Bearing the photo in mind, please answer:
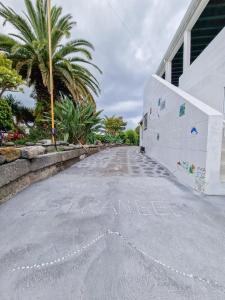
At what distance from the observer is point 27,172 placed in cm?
308

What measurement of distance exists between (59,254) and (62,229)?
0.37 metres

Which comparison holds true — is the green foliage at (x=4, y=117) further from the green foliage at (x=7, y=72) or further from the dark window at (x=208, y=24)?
the dark window at (x=208, y=24)

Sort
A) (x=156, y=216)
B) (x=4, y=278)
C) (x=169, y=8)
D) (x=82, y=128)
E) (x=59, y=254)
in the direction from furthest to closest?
(x=82, y=128), (x=169, y=8), (x=156, y=216), (x=59, y=254), (x=4, y=278)

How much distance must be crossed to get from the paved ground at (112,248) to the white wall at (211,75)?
332cm

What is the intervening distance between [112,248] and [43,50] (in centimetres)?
1000

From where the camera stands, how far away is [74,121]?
646 centimetres

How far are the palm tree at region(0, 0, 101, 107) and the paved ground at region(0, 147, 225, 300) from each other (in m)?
7.80

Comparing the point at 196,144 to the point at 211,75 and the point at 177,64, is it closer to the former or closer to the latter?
the point at 211,75

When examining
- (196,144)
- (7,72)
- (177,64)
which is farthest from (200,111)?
(177,64)

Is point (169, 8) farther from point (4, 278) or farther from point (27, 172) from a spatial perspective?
point (4, 278)

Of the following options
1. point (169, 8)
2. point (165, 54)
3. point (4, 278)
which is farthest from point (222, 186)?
point (165, 54)

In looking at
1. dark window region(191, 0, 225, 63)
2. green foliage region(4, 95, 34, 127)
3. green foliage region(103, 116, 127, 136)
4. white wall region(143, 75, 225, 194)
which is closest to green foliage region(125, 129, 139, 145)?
green foliage region(103, 116, 127, 136)

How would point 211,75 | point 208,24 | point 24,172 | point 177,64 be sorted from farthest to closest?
point 177,64 → point 208,24 → point 211,75 → point 24,172

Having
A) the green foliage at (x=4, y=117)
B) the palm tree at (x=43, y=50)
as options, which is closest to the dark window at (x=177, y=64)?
the palm tree at (x=43, y=50)
